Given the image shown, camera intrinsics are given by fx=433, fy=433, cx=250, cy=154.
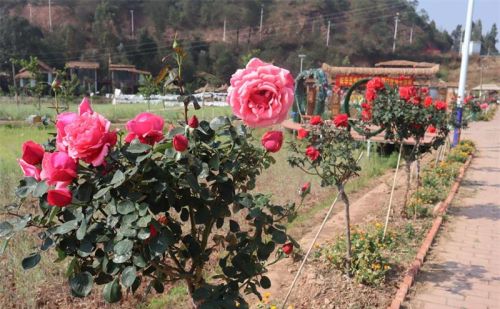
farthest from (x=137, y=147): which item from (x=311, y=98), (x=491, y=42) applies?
(x=491, y=42)

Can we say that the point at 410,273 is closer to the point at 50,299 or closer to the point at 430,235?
the point at 430,235

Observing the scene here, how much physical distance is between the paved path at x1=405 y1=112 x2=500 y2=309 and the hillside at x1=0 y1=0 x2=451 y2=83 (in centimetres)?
5001

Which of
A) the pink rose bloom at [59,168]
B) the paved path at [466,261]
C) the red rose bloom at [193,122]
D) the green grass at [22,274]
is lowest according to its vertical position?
the paved path at [466,261]

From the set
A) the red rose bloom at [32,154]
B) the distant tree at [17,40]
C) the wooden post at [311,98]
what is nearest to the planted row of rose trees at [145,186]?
the red rose bloom at [32,154]

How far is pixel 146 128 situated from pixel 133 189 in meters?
0.19

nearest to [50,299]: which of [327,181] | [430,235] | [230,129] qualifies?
[327,181]

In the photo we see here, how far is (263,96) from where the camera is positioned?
1294 millimetres

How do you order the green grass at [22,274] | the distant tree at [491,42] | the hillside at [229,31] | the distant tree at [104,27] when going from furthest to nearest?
1. the distant tree at [491,42]
2. the distant tree at [104,27]
3. the hillside at [229,31]
4. the green grass at [22,274]

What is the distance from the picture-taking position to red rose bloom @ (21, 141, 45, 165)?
126 centimetres

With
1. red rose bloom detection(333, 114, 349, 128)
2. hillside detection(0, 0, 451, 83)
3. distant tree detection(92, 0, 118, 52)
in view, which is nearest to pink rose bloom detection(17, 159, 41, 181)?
red rose bloom detection(333, 114, 349, 128)

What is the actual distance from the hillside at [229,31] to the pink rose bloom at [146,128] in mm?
53974

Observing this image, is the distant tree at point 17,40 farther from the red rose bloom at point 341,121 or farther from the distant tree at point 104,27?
the red rose bloom at point 341,121

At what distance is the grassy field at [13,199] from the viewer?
3291mm

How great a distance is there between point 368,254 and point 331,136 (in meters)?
1.02
